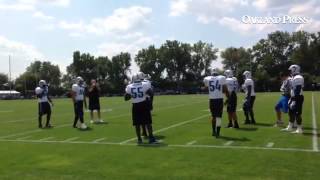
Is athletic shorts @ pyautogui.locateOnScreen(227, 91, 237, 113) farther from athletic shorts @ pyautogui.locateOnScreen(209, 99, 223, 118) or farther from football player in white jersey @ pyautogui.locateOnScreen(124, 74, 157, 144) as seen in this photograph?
football player in white jersey @ pyautogui.locateOnScreen(124, 74, 157, 144)

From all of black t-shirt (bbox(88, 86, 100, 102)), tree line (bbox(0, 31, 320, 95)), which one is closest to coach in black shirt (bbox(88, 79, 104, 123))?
black t-shirt (bbox(88, 86, 100, 102))

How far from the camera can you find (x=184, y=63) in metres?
136

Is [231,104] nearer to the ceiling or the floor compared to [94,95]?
nearer to the floor

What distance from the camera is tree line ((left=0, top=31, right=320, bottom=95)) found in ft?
411

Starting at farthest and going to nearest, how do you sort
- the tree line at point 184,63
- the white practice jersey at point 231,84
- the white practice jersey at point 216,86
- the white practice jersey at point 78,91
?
the tree line at point 184,63 < the white practice jersey at point 78,91 < the white practice jersey at point 231,84 < the white practice jersey at point 216,86

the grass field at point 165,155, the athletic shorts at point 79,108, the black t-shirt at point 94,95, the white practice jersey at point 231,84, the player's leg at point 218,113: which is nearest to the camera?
the grass field at point 165,155

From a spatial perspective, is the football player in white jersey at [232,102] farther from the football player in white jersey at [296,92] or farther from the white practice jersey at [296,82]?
the white practice jersey at [296,82]

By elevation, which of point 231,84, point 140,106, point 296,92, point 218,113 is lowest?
point 218,113

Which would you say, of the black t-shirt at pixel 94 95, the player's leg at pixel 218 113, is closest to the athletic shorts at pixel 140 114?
the player's leg at pixel 218 113

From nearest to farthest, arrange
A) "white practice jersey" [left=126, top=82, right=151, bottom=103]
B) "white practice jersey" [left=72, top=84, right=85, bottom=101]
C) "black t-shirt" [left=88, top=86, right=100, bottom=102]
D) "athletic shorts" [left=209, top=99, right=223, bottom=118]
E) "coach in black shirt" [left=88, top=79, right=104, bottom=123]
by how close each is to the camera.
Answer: "white practice jersey" [left=126, top=82, right=151, bottom=103]
"athletic shorts" [left=209, top=99, right=223, bottom=118]
"white practice jersey" [left=72, top=84, right=85, bottom=101]
"coach in black shirt" [left=88, top=79, right=104, bottom=123]
"black t-shirt" [left=88, top=86, right=100, bottom=102]

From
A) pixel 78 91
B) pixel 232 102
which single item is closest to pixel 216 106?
pixel 232 102

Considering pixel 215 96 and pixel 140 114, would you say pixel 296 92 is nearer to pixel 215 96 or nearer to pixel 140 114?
pixel 215 96

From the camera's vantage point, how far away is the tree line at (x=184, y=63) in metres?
125

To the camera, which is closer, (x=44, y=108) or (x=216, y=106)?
(x=216, y=106)
